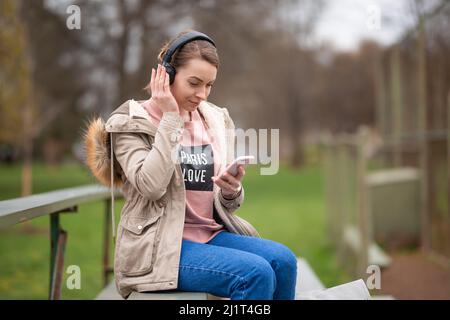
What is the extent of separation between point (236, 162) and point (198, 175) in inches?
10.9

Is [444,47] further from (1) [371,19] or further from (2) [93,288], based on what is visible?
(2) [93,288]

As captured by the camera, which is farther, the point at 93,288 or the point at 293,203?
the point at 293,203

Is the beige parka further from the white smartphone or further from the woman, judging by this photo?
the white smartphone

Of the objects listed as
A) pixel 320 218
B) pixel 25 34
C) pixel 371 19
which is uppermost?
pixel 25 34

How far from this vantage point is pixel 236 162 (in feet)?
8.13

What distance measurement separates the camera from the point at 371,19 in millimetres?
3559

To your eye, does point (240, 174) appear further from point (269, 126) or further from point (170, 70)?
point (269, 126)

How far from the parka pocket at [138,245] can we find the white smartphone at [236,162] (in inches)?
13.7

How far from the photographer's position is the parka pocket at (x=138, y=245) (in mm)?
2572

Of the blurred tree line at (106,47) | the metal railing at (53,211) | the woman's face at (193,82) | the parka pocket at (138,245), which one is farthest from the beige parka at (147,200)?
the blurred tree line at (106,47)

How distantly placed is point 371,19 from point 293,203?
13279mm

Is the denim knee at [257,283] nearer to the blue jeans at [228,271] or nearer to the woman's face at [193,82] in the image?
the blue jeans at [228,271]
